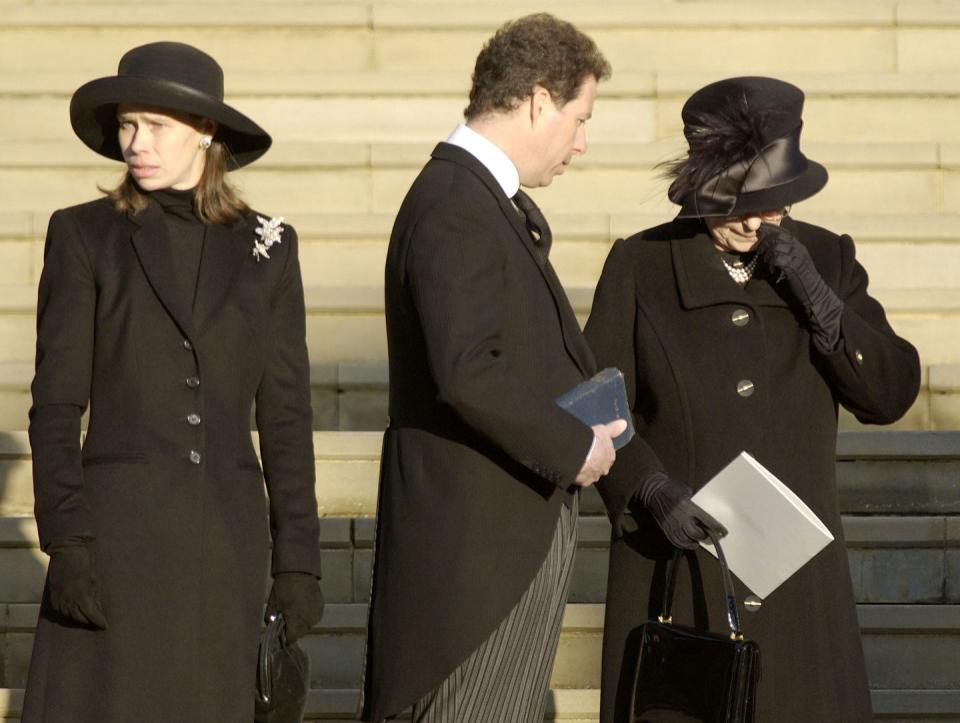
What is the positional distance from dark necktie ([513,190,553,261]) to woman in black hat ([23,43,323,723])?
695mm

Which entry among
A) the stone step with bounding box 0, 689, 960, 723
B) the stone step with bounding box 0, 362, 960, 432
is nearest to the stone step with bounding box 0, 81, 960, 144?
the stone step with bounding box 0, 362, 960, 432

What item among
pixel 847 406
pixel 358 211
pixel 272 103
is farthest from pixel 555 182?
pixel 847 406

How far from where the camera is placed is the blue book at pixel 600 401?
11.6 feet

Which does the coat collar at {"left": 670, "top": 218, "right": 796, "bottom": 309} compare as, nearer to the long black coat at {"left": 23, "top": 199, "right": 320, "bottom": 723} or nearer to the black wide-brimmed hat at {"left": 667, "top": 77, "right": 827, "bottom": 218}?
the black wide-brimmed hat at {"left": 667, "top": 77, "right": 827, "bottom": 218}

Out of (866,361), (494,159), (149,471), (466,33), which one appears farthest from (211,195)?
(466,33)

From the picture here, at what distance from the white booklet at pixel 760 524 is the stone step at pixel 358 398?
2990 millimetres

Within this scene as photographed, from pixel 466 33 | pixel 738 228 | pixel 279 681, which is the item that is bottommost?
pixel 279 681

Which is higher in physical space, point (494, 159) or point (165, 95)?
point (165, 95)

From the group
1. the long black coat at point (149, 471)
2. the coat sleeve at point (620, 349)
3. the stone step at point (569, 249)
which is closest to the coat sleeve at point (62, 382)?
the long black coat at point (149, 471)

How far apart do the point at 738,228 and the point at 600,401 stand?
Result: 873 mm

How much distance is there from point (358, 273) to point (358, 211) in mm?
444

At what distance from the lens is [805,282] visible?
414 cm

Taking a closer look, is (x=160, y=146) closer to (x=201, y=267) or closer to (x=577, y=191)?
(x=201, y=267)

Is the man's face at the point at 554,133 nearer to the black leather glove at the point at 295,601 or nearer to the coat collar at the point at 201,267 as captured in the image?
the coat collar at the point at 201,267
